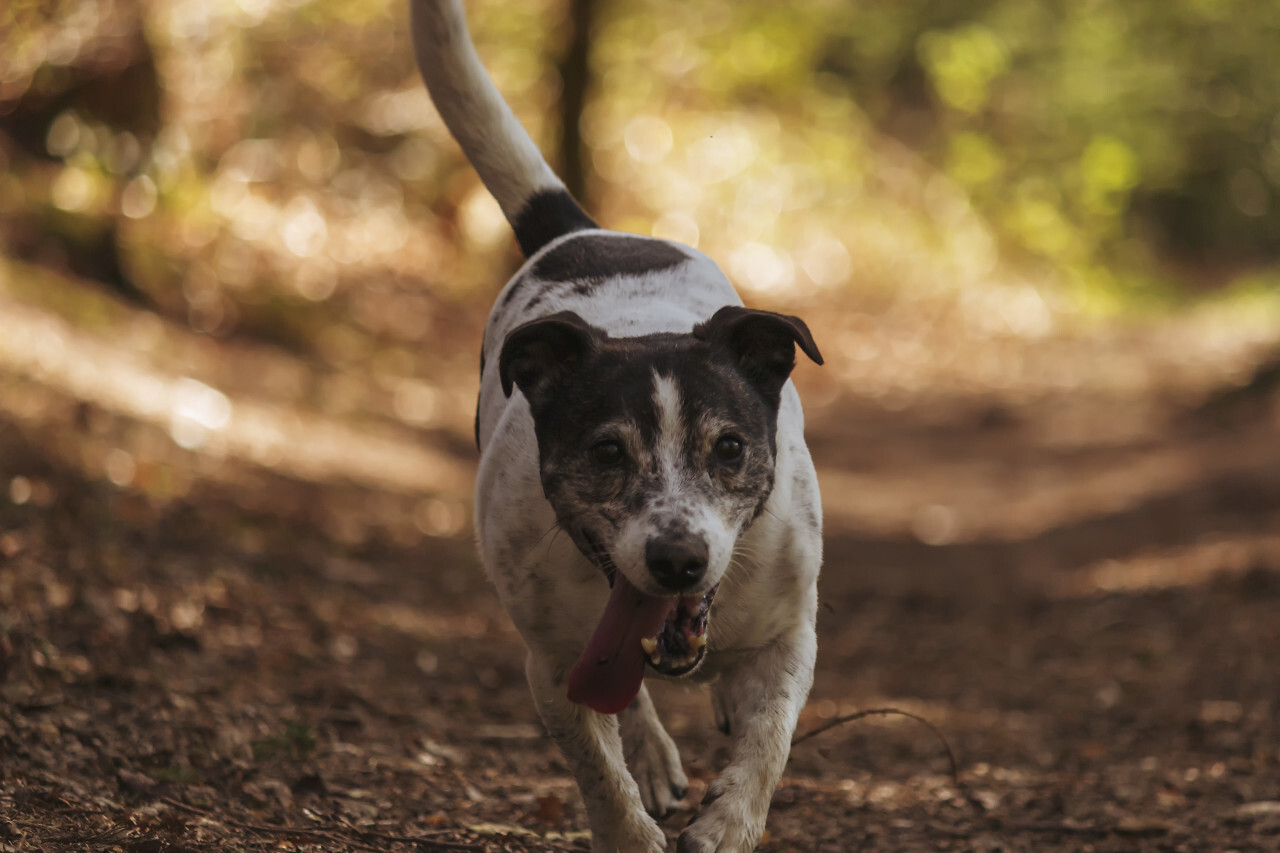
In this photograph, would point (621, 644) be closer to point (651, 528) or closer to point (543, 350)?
point (651, 528)

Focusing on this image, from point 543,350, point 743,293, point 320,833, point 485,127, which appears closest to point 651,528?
point 543,350

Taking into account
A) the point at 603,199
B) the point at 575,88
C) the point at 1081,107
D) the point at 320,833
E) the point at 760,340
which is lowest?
the point at 320,833

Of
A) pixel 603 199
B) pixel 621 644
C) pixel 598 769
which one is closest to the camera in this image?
pixel 621 644

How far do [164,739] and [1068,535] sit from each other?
292 inches

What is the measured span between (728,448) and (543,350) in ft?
1.95

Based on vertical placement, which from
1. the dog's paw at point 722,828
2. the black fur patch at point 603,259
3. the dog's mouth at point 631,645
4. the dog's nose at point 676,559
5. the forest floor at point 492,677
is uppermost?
the black fur patch at point 603,259

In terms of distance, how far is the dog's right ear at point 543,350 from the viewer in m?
3.49

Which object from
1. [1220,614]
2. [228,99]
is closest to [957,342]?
[228,99]

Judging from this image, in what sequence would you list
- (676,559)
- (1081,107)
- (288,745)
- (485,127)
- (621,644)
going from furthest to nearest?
1. (1081,107)
2. (485,127)
3. (288,745)
4. (621,644)
5. (676,559)

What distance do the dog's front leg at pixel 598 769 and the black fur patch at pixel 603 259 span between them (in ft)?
4.29

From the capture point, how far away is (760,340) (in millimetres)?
3631

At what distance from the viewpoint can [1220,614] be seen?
7188mm

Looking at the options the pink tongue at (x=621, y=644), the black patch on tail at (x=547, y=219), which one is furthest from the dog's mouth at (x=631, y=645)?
the black patch on tail at (x=547, y=219)

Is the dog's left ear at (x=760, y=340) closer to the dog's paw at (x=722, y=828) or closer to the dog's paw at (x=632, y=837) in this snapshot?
the dog's paw at (x=722, y=828)
